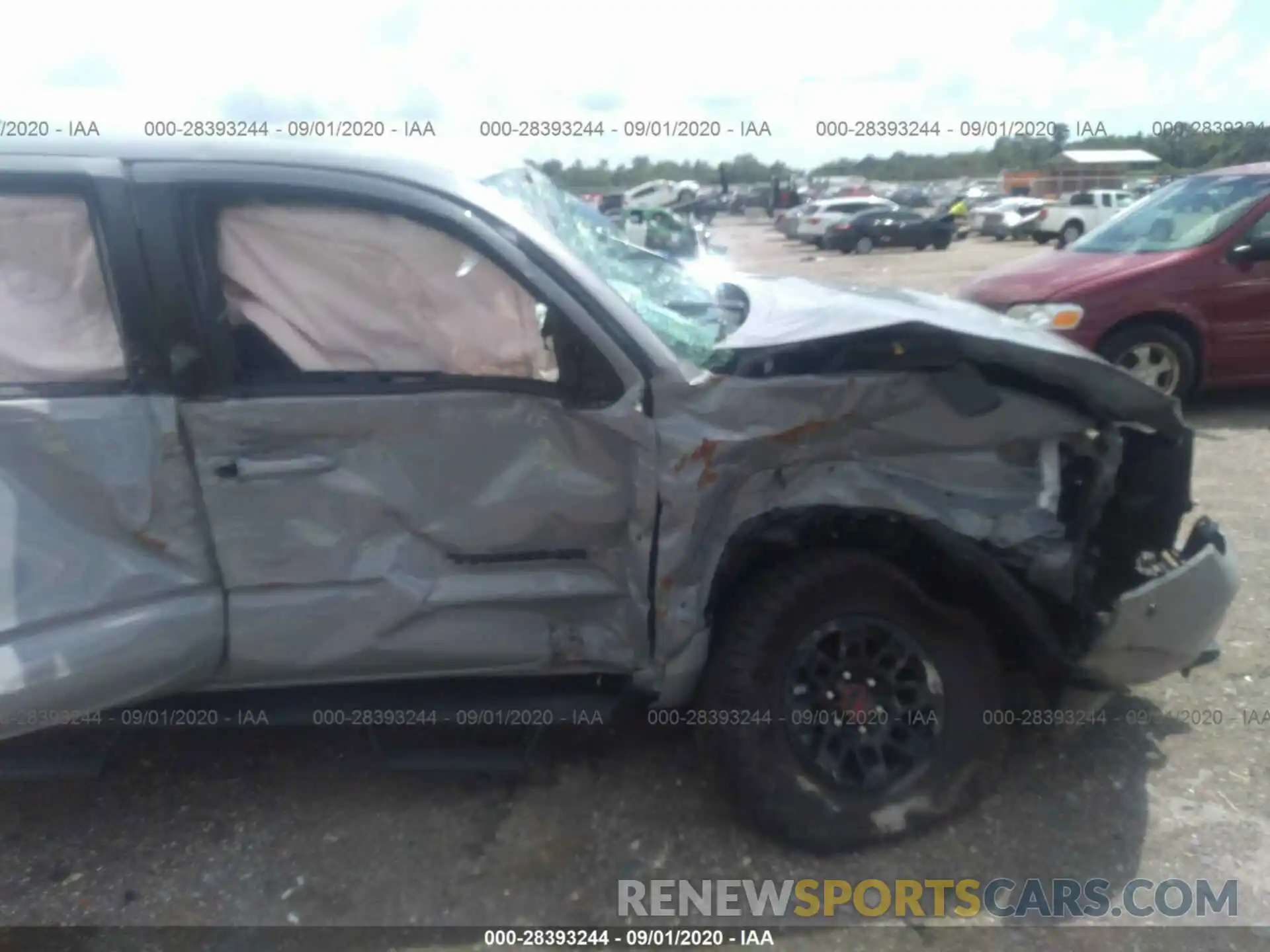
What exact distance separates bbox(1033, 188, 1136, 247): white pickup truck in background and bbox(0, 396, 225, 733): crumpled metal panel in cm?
2647

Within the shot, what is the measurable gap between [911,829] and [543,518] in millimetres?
1353

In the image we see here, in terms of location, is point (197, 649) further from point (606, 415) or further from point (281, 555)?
point (606, 415)

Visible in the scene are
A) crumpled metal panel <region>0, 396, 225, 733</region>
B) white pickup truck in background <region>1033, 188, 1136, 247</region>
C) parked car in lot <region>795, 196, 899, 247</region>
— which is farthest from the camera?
parked car in lot <region>795, 196, 899, 247</region>

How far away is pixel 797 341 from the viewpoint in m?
2.75

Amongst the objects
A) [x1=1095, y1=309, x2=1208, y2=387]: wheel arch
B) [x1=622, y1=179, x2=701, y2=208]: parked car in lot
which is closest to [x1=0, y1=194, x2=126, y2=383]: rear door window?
[x1=1095, y1=309, x2=1208, y2=387]: wheel arch

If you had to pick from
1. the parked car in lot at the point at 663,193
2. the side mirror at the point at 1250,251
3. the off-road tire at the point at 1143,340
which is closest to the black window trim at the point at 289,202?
the off-road tire at the point at 1143,340

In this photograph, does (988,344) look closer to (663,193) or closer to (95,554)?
(95,554)

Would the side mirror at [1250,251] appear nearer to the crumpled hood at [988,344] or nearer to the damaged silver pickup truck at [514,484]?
the crumpled hood at [988,344]

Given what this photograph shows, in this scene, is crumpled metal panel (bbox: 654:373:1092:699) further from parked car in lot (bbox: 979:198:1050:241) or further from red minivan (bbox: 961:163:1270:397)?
parked car in lot (bbox: 979:198:1050:241)

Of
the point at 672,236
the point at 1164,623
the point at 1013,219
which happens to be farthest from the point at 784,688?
the point at 1013,219

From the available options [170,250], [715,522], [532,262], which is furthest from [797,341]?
[170,250]

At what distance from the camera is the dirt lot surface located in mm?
2748

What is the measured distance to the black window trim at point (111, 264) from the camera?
2.59 metres

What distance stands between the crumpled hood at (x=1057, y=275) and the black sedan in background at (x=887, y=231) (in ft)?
69.3
